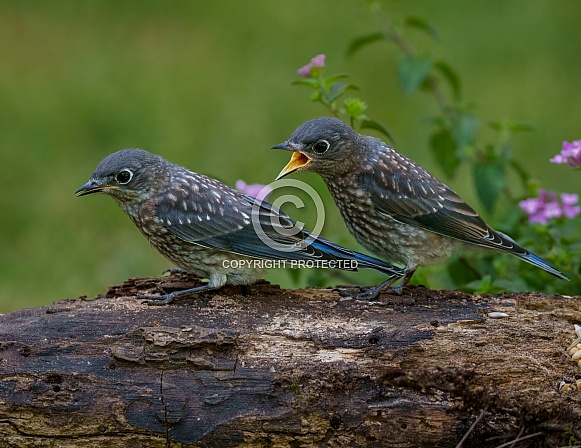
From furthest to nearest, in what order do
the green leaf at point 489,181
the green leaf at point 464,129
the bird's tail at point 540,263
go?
the green leaf at point 464,129 → the green leaf at point 489,181 → the bird's tail at point 540,263

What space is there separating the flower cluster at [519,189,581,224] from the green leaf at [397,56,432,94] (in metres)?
1.17

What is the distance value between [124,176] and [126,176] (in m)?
0.01

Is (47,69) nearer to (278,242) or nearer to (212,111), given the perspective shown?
(212,111)

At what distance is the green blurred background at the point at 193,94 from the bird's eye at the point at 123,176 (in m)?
2.63

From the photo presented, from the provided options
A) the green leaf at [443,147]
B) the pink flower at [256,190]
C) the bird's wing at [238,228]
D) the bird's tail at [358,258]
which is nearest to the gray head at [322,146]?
the bird's wing at [238,228]

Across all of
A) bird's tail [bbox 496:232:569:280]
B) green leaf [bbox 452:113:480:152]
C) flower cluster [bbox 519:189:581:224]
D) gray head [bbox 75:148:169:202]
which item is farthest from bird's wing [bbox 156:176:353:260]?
green leaf [bbox 452:113:480:152]

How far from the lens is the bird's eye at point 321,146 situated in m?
5.10

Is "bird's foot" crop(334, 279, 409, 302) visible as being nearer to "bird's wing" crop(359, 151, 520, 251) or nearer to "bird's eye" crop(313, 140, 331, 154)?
"bird's wing" crop(359, 151, 520, 251)

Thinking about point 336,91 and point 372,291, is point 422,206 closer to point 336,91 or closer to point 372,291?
point 372,291

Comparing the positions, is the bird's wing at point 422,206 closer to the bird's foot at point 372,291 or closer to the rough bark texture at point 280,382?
the bird's foot at point 372,291

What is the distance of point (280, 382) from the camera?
170 inches

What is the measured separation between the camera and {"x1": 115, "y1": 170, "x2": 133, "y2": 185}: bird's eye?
498 cm

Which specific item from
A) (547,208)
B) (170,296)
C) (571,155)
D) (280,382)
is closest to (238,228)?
(170,296)

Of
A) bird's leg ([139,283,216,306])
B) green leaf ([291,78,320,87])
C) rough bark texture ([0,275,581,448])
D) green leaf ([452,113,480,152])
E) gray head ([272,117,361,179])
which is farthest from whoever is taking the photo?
green leaf ([452,113,480,152])
